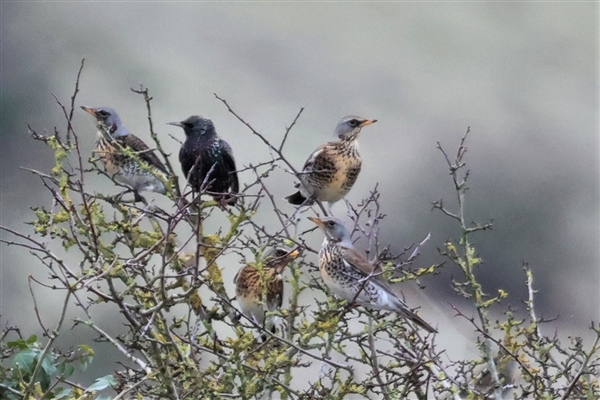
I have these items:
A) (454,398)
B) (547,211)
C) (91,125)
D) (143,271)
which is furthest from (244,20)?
(454,398)

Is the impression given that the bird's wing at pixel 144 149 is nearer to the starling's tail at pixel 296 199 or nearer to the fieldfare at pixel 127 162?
the fieldfare at pixel 127 162

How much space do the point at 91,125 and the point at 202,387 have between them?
3.62 feet

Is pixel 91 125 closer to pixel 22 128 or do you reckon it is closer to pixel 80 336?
pixel 22 128

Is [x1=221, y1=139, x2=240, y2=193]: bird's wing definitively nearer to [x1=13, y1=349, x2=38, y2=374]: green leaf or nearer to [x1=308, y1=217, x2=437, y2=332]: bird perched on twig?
[x1=308, y1=217, x2=437, y2=332]: bird perched on twig

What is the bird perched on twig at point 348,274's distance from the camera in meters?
1.43

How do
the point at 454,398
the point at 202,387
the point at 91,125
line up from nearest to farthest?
the point at 202,387
the point at 454,398
the point at 91,125

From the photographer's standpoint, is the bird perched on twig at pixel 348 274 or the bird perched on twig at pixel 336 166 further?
the bird perched on twig at pixel 336 166

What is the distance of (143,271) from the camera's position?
118cm

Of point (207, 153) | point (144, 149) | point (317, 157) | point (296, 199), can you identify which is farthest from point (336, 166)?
point (144, 149)

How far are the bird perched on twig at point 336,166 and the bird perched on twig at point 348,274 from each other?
23 centimetres

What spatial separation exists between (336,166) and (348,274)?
1.16 ft

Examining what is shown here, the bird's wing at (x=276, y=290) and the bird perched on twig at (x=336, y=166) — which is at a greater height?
the bird perched on twig at (x=336, y=166)

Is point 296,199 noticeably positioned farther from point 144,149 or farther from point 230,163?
point 144,149

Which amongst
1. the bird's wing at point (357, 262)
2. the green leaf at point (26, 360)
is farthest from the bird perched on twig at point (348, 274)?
the green leaf at point (26, 360)
